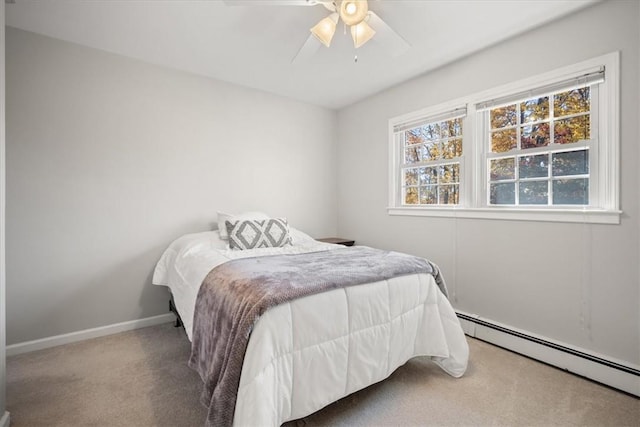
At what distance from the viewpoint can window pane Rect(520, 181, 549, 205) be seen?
2.24 meters

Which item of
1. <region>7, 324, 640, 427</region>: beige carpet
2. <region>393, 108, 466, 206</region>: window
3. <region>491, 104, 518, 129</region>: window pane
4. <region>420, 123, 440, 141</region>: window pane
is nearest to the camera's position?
<region>7, 324, 640, 427</region>: beige carpet

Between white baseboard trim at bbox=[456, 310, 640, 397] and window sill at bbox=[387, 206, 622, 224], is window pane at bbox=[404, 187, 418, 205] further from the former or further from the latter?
white baseboard trim at bbox=[456, 310, 640, 397]

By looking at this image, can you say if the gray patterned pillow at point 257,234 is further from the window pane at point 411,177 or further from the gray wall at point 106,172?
the window pane at point 411,177

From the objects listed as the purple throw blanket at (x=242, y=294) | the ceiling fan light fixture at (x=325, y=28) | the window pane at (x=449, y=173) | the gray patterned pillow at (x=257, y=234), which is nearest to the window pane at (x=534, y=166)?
the window pane at (x=449, y=173)

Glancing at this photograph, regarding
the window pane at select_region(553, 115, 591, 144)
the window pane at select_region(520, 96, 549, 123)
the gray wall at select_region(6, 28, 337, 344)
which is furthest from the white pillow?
the window pane at select_region(553, 115, 591, 144)

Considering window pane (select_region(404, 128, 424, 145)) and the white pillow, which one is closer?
the white pillow

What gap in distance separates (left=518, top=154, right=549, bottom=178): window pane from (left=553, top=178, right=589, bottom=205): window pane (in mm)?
122

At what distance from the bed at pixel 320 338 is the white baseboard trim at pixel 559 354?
2.07 ft

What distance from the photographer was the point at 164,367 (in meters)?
2.06

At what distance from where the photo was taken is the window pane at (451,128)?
2781 mm

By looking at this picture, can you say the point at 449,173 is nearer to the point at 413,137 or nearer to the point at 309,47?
the point at 413,137

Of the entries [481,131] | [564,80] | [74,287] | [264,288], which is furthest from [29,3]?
[564,80]

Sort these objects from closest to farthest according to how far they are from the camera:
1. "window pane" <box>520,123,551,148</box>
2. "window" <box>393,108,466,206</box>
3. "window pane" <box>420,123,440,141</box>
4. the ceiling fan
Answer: the ceiling fan → "window pane" <box>520,123,551,148</box> → "window" <box>393,108,466,206</box> → "window pane" <box>420,123,440,141</box>

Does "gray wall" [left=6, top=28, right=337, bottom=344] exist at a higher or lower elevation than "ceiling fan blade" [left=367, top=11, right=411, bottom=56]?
lower
